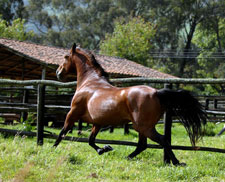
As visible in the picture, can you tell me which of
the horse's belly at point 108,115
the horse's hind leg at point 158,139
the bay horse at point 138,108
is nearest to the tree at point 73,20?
the bay horse at point 138,108

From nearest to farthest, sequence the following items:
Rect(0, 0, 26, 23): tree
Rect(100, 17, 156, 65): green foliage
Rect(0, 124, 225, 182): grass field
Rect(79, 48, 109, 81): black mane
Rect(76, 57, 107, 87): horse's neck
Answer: Rect(0, 124, 225, 182): grass field, Rect(76, 57, 107, 87): horse's neck, Rect(79, 48, 109, 81): black mane, Rect(100, 17, 156, 65): green foliage, Rect(0, 0, 26, 23): tree

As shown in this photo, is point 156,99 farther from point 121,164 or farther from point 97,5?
point 97,5

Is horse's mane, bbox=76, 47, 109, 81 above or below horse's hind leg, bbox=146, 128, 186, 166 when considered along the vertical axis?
above

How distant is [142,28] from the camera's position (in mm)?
33250

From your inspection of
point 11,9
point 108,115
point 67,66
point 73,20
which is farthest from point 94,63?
point 11,9

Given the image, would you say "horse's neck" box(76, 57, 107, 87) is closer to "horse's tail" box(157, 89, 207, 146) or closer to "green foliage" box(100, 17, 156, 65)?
"horse's tail" box(157, 89, 207, 146)

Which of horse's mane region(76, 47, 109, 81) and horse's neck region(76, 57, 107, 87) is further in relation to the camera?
horse's mane region(76, 47, 109, 81)

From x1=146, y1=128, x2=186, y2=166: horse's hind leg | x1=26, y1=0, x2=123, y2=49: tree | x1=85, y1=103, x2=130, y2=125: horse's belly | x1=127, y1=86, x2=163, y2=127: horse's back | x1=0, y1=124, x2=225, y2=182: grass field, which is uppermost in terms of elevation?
x1=26, y1=0, x2=123, y2=49: tree

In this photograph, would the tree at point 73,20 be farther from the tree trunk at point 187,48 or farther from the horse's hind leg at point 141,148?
the horse's hind leg at point 141,148

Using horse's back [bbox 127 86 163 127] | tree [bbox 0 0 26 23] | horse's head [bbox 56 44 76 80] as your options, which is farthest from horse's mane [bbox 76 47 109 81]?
tree [bbox 0 0 26 23]

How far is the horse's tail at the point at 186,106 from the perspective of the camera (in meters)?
3.79

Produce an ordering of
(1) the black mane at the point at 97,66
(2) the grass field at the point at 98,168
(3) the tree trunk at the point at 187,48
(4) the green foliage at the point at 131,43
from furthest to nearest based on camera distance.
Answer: (3) the tree trunk at the point at 187,48 < (4) the green foliage at the point at 131,43 < (1) the black mane at the point at 97,66 < (2) the grass field at the point at 98,168

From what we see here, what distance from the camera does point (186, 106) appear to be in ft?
12.5

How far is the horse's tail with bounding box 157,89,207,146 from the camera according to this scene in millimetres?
3795
